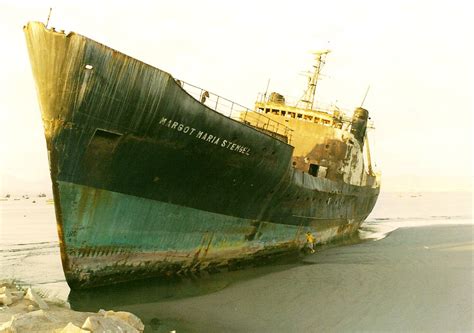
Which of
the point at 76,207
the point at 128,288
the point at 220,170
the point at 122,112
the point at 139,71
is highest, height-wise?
the point at 139,71

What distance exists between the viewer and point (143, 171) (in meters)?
9.07

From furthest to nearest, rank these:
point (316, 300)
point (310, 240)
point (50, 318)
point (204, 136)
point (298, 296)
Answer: point (310, 240) → point (204, 136) → point (298, 296) → point (316, 300) → point (50, 318)

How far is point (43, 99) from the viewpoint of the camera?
7.77 meters

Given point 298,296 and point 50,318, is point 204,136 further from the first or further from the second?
point 50,318

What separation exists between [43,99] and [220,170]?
4.75m

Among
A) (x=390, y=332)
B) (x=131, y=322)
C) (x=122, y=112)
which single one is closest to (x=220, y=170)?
(x=122, y=112)

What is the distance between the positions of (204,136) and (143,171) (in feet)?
5.84

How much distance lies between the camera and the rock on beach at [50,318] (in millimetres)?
5289

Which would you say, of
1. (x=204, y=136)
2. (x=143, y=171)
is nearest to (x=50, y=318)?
(x=143, y=171)

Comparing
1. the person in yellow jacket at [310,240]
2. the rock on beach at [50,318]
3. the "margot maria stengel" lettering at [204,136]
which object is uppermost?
the "margot maria stengel" lettering at [204,136]

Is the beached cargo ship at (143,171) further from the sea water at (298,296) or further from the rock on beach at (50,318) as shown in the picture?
the rock on beach at (50,318)

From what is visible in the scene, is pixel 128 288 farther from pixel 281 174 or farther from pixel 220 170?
pixel 281 174

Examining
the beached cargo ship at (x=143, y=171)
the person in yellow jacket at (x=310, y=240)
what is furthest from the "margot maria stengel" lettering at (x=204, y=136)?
the person in yellow jacket at (x=310, y=240)

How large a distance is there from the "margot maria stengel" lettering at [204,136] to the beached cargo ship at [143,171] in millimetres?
29
